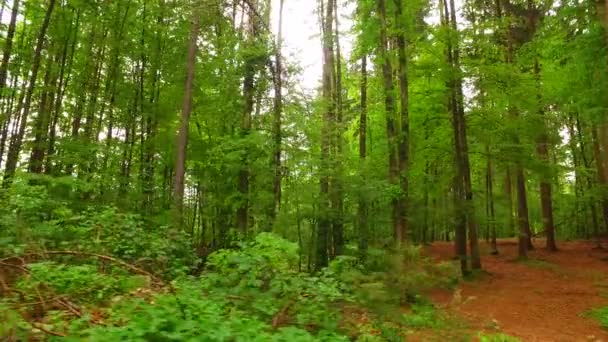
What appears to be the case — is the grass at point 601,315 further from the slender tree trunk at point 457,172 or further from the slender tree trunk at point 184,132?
the slender tree trunk at point 184,132

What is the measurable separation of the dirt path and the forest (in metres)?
0.07

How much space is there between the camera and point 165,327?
3.53 metres

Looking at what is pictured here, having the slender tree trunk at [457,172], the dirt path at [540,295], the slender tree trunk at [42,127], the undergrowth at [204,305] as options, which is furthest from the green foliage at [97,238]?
the slender tree trunk at [457,172]

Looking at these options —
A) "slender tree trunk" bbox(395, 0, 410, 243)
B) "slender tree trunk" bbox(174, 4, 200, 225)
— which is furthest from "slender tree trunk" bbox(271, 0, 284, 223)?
"slender tree trunk" bbox(395, 0, 410, 243)

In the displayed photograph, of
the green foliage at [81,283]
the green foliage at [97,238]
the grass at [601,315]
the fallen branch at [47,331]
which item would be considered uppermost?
the green foliage at [97,238]

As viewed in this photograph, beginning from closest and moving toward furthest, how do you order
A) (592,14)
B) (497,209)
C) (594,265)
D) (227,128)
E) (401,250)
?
1. (401,250)
2. (592,14)
3. (594,265)
4. (227,128)
5. (497,209)

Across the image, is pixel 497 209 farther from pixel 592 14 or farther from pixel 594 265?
pixel 592 14

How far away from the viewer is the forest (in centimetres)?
557

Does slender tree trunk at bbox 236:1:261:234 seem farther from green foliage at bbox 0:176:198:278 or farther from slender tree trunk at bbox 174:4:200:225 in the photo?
green foliage at bbox 0:176:198:278

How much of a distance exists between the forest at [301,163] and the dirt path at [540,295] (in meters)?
0.07

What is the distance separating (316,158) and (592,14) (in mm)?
7342

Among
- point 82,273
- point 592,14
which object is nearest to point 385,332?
point 82,273

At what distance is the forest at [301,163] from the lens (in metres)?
5.57

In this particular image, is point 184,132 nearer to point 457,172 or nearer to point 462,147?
point 462,147
